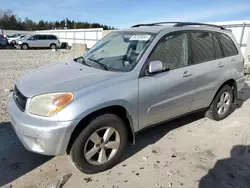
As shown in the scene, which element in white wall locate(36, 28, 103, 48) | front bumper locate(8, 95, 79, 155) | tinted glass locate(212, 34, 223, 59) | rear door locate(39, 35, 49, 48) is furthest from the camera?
rear door locate(39, 35, 49, 48)

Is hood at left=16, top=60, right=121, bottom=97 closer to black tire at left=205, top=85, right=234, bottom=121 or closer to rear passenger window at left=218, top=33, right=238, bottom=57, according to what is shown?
black tire at left=205, top=85, right=234, bottom=121

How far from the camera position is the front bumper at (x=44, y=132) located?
227cm

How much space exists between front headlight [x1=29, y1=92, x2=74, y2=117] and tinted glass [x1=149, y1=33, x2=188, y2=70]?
4.23 ft

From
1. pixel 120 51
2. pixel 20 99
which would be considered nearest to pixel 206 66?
pixel 120 51

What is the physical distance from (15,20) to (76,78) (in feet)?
219

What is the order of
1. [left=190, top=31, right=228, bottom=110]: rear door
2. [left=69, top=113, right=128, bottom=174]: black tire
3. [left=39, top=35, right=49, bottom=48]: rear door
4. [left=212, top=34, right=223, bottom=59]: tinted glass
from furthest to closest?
[left=39, top=35, right=49, bottom=48]: rear door < [left=212, top=34, right=223, bottom=59]: tinted glass < [left=190, top=31, right=228, bottom=110]: rear door < [left=69, top=113, right=128, bottom=174]: black tire

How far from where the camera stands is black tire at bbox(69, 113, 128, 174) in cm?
246

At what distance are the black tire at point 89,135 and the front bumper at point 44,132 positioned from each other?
15cm

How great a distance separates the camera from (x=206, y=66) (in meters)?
3.60

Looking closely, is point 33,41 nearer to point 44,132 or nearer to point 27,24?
point 44,132

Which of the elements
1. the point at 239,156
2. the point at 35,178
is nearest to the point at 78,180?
the point at 35,178

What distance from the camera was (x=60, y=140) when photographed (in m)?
2.32

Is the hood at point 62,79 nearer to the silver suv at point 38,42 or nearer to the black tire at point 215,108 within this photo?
the black tire at point 215,108

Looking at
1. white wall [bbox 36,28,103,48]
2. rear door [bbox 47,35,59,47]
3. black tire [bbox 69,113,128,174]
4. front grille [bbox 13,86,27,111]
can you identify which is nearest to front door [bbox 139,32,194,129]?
black tire [bbox 69,113,128,174]
